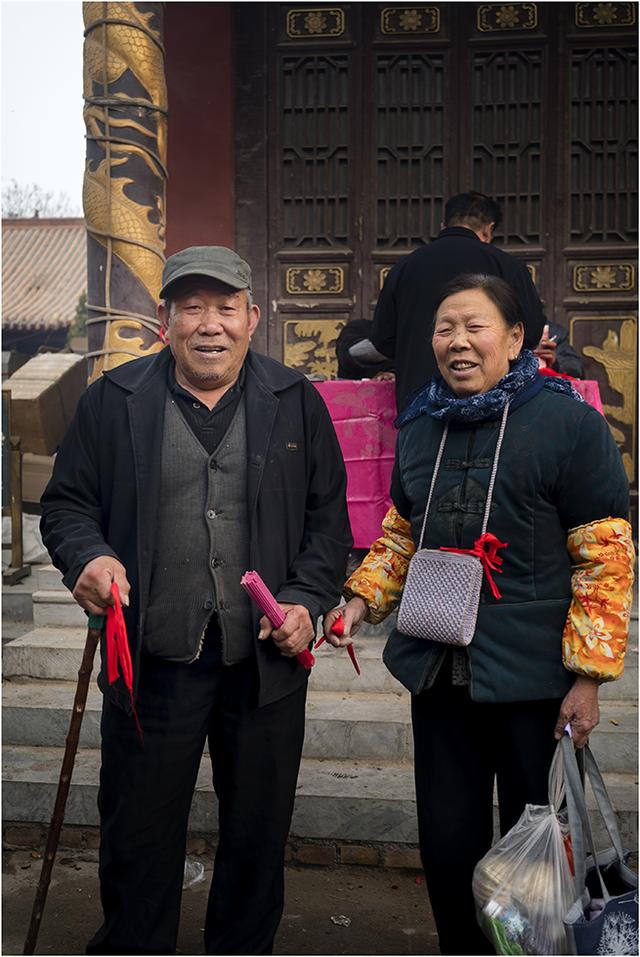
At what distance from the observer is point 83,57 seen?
16.9ft

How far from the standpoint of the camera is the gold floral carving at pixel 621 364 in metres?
6.55

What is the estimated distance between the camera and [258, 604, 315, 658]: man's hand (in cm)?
260

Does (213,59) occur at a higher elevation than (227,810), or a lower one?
higher

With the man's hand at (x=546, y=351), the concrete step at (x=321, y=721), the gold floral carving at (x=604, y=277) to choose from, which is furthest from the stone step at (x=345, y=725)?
the gold floral carving at (x=604, y=277)

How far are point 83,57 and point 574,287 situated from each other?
3168mm

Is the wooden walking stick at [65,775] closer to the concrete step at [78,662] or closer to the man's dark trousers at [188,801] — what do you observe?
the man's dark trousers at [188,801]

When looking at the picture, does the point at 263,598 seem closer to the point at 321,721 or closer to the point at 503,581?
the point at 503,581

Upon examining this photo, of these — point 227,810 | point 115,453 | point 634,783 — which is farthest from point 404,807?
point 115,453

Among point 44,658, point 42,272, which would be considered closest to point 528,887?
point 44,658

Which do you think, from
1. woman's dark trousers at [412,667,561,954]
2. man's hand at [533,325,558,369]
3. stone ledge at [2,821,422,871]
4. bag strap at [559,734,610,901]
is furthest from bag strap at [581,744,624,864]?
man's hand at [533,325,558,369]

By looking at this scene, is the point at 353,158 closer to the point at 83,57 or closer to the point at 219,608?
the point at 83,57

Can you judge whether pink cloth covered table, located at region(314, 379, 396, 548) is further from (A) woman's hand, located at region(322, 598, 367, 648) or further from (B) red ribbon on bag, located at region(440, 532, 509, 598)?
(B) red ribbon on bag, located at region(440, 532, 509, 598)

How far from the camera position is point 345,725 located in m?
4.46

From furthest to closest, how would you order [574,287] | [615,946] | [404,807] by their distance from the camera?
[574,287]
[404,807]
[615,946]
